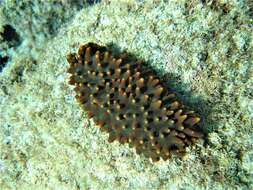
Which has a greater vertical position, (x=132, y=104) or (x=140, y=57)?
(x=140, y=57)

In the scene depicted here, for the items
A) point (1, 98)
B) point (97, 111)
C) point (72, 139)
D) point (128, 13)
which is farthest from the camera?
point (1, 98)

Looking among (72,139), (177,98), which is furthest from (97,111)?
(177,98)

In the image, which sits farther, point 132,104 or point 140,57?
point 140,57

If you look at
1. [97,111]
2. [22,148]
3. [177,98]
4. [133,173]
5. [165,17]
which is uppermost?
[165,17]

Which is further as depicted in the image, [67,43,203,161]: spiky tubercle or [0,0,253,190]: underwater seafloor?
[0,0,253,190]: underwater seafloor

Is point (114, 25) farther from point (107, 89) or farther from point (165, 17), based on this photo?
point (107, 89)
